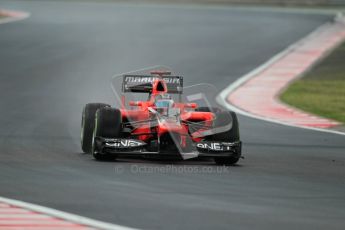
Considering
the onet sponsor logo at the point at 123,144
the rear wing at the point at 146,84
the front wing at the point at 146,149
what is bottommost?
the front wing at the point at 146,149

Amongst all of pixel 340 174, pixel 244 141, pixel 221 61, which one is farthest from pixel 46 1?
pixel 340 174

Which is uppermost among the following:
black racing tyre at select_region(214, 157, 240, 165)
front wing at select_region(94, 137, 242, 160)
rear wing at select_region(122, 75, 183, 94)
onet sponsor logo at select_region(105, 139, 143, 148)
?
rear wing at select_region(122, 75, 183, 94)

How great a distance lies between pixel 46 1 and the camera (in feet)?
198

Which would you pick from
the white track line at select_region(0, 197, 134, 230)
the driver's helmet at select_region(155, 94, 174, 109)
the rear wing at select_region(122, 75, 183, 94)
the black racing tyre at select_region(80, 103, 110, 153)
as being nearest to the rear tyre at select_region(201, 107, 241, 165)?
the driver's helmet at select_region(155, 94, 174, 109)

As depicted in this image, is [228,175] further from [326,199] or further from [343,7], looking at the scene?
[343,7]

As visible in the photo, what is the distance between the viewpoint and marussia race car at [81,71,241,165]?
1380 centimetres

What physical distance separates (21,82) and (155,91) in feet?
37.8

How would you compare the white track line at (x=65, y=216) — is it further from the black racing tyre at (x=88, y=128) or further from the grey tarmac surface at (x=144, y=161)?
the black racing tyre at (x=88, y=128)

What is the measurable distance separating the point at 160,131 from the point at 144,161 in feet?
2.28

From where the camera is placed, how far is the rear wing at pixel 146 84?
15312mm

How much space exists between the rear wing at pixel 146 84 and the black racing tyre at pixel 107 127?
1.21 meters

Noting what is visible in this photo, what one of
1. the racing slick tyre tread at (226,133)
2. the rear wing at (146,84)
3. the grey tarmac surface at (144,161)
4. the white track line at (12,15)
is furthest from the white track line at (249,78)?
the white track line at (12,15)

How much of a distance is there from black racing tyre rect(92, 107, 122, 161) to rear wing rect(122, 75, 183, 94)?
121 centimetres

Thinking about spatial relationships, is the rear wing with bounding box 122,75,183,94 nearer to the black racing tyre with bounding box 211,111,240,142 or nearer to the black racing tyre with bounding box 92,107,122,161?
the black racing tyre with bounding box 211,111,240,142
